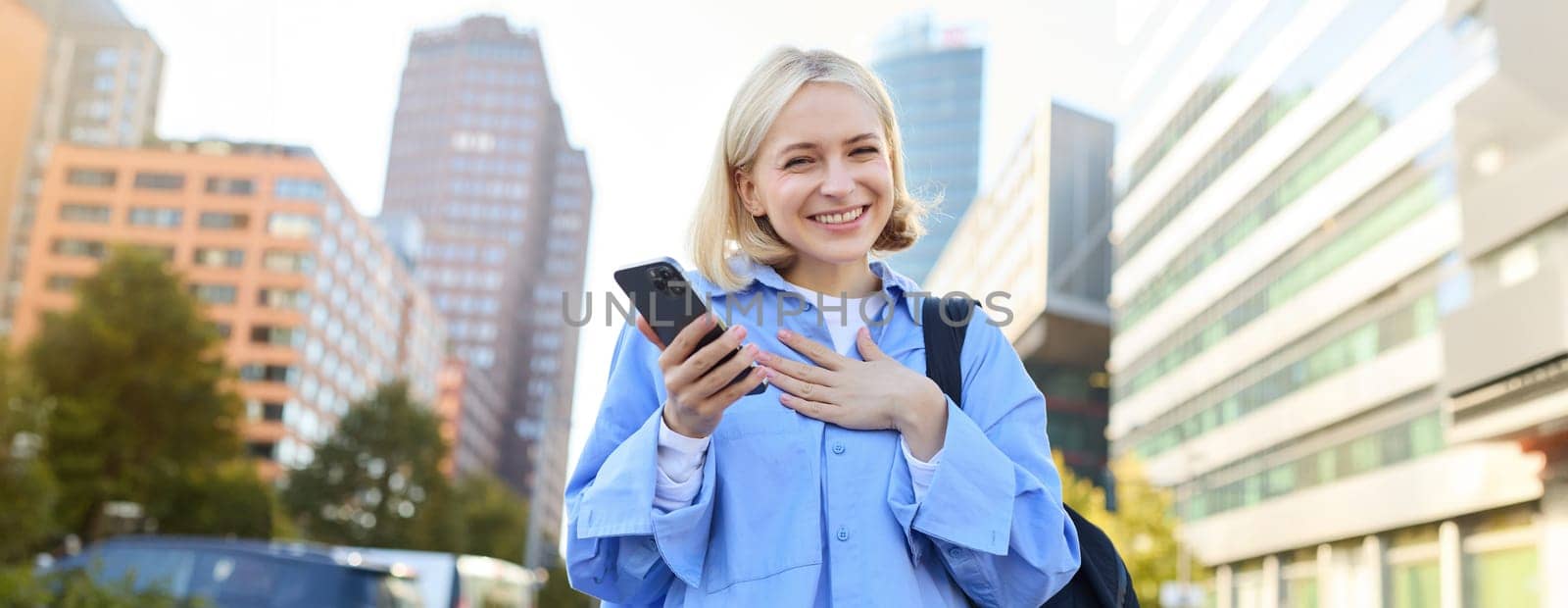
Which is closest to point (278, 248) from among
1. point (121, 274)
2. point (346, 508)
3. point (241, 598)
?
point (346, 508)

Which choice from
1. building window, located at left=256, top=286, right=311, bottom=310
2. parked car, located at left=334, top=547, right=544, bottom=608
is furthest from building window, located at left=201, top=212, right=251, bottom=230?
parked car, located at left=334, top=547, right=544, bottom=608

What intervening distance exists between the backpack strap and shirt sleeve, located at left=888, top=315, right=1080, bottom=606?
101 mm

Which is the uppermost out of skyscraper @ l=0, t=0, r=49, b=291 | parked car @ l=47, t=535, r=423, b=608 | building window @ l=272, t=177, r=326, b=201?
skyscraper @ l=0, t=0, r=49, b=291

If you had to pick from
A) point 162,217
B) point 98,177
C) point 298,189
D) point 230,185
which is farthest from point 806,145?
point 98,177

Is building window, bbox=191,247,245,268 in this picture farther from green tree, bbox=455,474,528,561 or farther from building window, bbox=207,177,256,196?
green tree, bbox=455,474,528,561

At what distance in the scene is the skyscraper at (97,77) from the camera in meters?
96.7

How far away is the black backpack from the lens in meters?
1.91

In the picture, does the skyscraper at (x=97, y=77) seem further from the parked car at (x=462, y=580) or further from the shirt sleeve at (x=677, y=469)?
the shirt sleeve at (x=677, y=469)

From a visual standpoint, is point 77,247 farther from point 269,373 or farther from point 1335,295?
point 1335,295

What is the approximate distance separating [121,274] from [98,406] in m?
3.44

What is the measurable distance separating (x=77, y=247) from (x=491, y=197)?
70.9 meters

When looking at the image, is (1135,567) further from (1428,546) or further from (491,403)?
(491,403)

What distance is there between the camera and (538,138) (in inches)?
5832

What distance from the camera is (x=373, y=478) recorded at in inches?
1917
